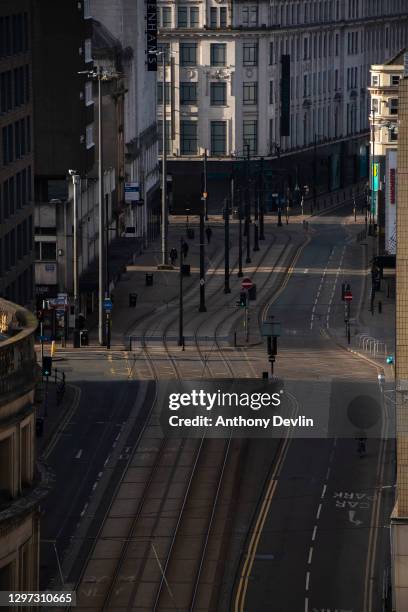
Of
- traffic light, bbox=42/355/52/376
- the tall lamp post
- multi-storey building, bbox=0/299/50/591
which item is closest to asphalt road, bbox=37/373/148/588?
traffic light, bbox=42/355/52/376

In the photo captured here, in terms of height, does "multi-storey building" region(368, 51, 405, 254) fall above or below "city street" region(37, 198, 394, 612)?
above

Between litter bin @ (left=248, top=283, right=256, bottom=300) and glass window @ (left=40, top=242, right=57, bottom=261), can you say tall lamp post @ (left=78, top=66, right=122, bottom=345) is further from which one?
litter bin @ (left=248, top=283, right=256, bottom=300)

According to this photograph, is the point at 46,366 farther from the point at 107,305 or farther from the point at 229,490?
the point at 107,305

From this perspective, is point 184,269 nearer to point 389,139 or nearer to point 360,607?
point 389,139

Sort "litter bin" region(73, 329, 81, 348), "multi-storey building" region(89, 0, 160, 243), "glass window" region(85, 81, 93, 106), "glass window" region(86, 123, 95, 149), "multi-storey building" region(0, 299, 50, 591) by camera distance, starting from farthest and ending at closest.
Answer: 1. "multi-storey building" region(89, 0, 160, 243)
2. "glass window" region(86, 123, 95, 149)
3. "glass window" region(85, 81, 93, 106)
4. "litter bin" region(73, 329, 81, 348)
5. "multi-storey building" region(0, 299, 50, 591)

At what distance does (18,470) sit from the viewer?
149 ft

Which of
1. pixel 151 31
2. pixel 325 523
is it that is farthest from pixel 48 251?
pixel 151 31

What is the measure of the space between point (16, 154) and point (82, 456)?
117 feet

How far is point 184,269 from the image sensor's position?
160m

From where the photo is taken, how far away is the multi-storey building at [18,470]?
146 ft

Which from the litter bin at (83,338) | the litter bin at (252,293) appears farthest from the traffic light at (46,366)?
the litter bin at (252,293)

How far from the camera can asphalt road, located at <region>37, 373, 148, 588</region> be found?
78.6 meters

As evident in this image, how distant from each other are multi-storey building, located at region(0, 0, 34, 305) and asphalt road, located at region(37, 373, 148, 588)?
13152 mm

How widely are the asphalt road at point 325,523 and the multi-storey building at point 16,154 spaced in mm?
15778
